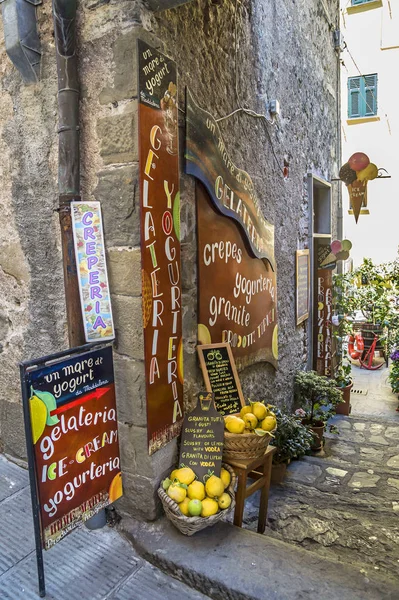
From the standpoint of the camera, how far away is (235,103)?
3.41 metres

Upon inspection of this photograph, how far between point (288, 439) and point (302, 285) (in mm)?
2229

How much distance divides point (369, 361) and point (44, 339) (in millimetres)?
7604

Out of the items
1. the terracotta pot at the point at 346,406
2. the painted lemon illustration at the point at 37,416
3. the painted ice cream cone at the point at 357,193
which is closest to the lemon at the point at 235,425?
the painted lemon illustration at the point at 37,416

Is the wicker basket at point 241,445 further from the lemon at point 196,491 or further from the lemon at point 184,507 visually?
the lemon at point 184,507

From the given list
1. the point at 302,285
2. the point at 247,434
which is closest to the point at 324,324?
the point at 302,285

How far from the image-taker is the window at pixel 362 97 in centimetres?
1128

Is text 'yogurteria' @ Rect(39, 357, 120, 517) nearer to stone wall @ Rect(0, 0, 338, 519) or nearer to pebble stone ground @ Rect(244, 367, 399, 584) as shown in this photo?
stone wall @ Rect(0, 0, 338, 519)

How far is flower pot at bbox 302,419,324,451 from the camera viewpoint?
15.3 ft

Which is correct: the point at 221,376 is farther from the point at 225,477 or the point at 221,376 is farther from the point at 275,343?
the point at 275,343

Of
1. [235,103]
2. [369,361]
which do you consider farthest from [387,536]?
[369,361]

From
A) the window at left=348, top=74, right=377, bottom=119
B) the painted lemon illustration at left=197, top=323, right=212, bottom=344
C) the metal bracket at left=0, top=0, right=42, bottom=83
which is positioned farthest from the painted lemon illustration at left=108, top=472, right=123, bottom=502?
the window at left=348, top=74, right=377, bottom=119

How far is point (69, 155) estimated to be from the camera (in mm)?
2209

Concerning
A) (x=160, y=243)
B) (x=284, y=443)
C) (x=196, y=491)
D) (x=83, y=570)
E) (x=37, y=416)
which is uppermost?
(x=160, y=243)

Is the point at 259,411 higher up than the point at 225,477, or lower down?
higher up
